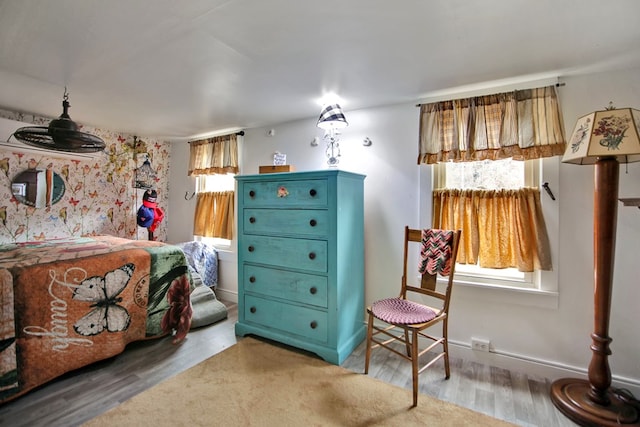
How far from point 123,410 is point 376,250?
211 centimetres

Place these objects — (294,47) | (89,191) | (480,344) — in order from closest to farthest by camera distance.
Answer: (294,47) < (480,344) < (89,191)

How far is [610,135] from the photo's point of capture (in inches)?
61.8

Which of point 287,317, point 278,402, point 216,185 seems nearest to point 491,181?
point 287,317

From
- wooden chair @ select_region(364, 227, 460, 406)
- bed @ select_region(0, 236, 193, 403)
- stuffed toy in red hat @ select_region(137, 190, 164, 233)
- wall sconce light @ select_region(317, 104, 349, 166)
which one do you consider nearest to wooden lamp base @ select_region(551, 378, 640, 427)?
wooden chair @ select_region(364, 227, 460, 406)

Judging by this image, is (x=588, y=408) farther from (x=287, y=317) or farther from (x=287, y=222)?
(x=287, y=222)

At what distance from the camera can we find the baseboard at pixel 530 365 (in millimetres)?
1896

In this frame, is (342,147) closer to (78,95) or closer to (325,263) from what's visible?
(325,263)

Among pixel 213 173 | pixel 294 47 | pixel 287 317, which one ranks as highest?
pixel 294 47

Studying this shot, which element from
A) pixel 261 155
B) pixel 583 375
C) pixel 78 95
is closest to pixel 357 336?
pixel 583 375

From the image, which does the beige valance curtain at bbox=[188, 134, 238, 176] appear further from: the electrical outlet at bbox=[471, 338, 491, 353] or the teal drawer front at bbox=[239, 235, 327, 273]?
the electrical outlet at bbox=[471, 338, 491, 353]

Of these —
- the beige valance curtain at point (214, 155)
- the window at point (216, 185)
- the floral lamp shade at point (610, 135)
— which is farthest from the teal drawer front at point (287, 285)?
the floral lamp shade at point (610, 135)

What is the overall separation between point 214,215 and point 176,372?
6.80 ft

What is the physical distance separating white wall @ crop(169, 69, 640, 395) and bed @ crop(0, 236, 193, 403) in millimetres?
1860

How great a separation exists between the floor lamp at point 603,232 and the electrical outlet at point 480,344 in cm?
51
